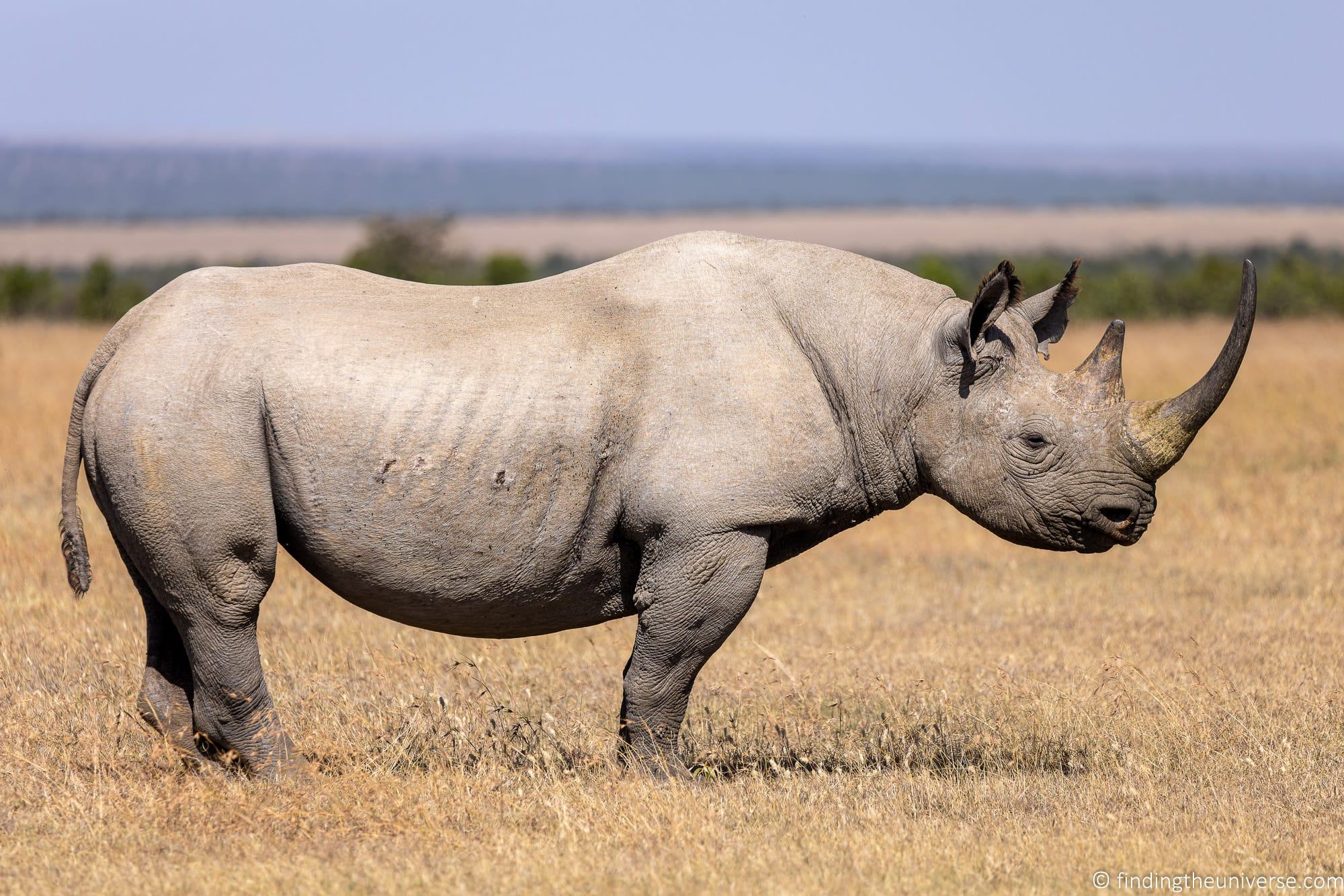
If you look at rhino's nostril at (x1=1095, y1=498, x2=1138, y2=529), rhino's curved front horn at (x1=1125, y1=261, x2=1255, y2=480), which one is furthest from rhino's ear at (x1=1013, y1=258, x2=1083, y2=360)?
rhino's nostril at (x1=1095, y1=498, x2=1138, y2=529)

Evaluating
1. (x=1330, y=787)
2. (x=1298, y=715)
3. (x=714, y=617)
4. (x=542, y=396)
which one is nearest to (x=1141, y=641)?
(x=1298, y=715)


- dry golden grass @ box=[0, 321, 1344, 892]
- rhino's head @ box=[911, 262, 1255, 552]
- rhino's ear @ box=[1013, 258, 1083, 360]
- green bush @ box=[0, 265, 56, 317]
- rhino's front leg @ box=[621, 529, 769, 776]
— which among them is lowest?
green bush @ box=[0, 265, 56, 317]

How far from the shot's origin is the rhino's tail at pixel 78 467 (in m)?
Answer: 6.13

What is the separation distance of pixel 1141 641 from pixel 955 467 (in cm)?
339

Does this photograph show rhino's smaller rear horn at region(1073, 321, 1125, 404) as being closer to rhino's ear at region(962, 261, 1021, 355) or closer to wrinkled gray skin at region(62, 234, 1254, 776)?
wrinkled gray skin at region(62, 234, 1254, 776)

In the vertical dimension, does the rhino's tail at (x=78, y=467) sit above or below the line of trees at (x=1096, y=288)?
above

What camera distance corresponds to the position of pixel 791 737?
24.3 ft

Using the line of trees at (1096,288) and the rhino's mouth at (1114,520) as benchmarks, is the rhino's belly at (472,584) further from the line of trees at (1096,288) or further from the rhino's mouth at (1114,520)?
the line of trees at (1096,288)

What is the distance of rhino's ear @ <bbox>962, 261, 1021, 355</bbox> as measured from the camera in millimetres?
6012

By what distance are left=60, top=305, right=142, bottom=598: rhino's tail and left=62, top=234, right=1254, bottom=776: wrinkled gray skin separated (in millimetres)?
14

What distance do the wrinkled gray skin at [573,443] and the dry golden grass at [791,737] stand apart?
0.54 meters

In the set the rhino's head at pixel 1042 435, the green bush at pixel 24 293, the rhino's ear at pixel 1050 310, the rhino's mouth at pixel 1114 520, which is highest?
the rhino's ear at pixel 1050 310

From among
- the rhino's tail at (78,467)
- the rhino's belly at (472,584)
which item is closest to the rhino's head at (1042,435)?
the rhino's belly at (472,584)

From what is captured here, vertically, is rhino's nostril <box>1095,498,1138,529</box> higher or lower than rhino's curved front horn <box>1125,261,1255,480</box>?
lower
